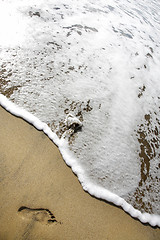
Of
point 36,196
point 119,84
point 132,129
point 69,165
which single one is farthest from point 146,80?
point 36,196

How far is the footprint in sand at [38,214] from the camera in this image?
1.21m

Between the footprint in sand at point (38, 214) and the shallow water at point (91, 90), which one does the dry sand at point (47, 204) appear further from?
the shallow water at point (91, 90)

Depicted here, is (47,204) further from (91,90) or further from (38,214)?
(91,90)

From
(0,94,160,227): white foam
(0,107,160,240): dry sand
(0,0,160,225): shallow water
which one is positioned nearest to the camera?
(0,107,160,240): dry sand

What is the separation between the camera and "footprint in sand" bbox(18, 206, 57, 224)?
1.21 metres

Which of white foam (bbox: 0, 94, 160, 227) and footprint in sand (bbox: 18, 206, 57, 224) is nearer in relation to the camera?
footprint in sand (bbox: 18, 206, 57, 224)

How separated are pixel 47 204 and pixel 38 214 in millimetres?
105

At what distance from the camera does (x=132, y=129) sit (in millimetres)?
2016

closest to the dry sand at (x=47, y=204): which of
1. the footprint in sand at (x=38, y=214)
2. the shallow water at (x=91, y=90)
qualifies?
the footprint in sand at (x=38, y=214)

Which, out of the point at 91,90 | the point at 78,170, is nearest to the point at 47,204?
the point at 78,170

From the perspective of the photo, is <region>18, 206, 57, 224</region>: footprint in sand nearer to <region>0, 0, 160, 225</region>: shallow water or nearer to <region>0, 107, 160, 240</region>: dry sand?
<region>0, 107, 160, 240</region>: dry sand

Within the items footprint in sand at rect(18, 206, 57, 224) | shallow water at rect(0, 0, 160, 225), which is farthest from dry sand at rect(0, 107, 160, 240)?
shallow water at rect(0, 0, 160, 225)

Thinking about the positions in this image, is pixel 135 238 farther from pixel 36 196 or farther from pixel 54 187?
pixel 36 196

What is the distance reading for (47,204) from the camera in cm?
130
